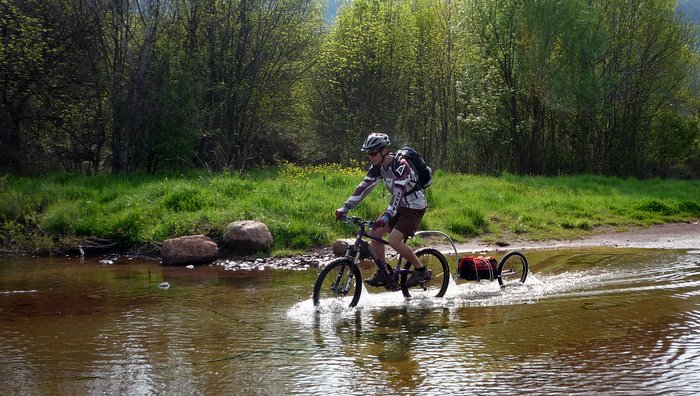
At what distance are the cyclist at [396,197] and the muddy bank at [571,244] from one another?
9.11 feet

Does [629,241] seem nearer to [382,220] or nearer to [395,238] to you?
[395,238]

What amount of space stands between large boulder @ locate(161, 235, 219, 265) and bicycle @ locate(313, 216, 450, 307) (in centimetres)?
521

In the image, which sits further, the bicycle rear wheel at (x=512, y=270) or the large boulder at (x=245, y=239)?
the large boulder at (x=245, y=239)

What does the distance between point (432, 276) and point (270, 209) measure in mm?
6990

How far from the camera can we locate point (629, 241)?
1547cm

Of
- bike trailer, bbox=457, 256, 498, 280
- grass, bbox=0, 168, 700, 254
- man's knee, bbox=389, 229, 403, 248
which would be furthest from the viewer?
grass, bbox=0, 168, 700, 254

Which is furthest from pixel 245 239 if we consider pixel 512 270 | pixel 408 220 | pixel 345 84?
pixel 345 84

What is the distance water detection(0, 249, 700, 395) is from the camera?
5.87 m

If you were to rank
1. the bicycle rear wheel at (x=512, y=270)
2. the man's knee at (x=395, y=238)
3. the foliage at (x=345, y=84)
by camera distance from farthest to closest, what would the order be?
1. the foliage at (x=345, y=84)
2. the bicycle rear wheel at (x=512, y=270)
3. the man's knee at (x=395, y=238)

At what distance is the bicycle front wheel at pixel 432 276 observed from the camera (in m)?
9.29

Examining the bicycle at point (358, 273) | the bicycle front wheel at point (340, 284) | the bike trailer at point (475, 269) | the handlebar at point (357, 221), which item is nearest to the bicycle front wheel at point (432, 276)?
the bicycle at point (358, 273)

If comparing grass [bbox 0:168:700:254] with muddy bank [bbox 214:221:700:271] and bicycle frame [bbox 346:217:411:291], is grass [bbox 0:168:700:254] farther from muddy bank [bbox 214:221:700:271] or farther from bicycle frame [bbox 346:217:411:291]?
bicycle frame [bbox 346:217:411:291]

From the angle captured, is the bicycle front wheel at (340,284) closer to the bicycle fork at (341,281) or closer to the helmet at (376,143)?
the bicycle fork at (341,281)

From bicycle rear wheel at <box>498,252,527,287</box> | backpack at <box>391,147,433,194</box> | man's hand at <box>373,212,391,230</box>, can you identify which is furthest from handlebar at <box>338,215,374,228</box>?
bicycle rear wheel at <box>498,252,527,287</box>
